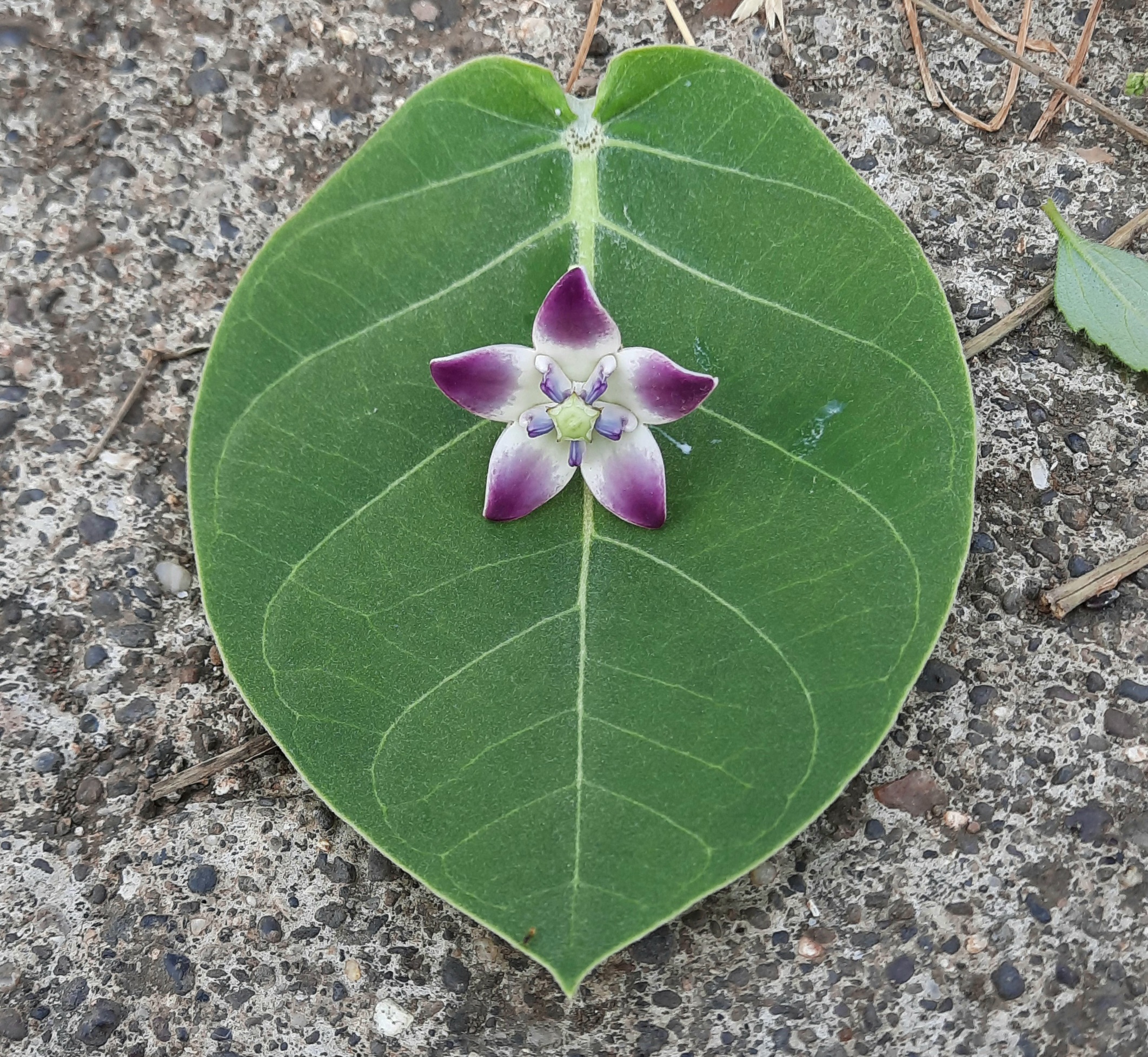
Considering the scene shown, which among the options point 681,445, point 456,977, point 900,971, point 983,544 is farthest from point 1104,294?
point 456,977

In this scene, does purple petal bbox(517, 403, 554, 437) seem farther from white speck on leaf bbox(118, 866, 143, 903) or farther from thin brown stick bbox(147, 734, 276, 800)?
white speck on leaf bbox(118, 866, 143, 903)

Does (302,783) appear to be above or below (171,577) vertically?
below

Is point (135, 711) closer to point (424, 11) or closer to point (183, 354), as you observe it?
point (183, 354)

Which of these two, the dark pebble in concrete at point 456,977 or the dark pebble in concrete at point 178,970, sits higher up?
the dark pebble in concrete at point 456,977

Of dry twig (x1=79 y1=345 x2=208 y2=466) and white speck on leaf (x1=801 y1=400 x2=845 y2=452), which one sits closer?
white speck on leaf (x1=801 y1=400 x2=845 y2=452)

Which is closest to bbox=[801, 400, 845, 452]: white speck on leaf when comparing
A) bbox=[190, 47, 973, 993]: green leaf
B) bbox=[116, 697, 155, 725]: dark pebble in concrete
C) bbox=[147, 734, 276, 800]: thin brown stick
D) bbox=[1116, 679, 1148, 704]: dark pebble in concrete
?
bbox=[190, 47, 973, 993]: green leaf

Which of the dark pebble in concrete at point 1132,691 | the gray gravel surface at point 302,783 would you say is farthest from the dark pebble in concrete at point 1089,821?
the dark pebble in concrete at point 1132,691

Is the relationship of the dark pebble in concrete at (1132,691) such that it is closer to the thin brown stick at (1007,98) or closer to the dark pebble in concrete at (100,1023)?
the thin brown stick at (1007,98)
